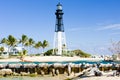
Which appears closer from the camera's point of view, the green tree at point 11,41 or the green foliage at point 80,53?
the green tree at point 11,41

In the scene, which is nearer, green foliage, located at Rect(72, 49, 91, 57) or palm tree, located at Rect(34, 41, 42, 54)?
palm tree, located at Rect(34, 41, 42, 54)

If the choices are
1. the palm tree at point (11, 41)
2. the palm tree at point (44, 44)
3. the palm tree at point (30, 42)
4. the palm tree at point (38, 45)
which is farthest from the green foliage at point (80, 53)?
the palm tree at point (11, 41)

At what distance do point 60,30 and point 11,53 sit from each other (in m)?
27.6

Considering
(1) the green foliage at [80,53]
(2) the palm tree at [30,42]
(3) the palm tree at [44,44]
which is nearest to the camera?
(2) the palm tree at [30,42]

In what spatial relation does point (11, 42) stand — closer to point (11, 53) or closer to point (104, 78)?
point (11, 53)

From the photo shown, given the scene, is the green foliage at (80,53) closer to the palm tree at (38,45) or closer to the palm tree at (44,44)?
the palm tree at (44,44)

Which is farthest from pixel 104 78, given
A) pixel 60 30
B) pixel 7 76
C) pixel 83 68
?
pixel 60 30

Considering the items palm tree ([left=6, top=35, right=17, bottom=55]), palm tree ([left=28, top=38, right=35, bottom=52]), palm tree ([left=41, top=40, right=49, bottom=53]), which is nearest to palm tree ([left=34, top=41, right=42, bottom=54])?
palm tree ([left=41, top=40, right=49, bottom=53])

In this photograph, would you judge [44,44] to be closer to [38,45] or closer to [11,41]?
[38,45]

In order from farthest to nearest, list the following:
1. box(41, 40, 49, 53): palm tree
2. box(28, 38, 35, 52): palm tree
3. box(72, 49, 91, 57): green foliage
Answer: box(72, 49, 91, 57): green foliage → box(41, 40, 49, 53): palm tree → box(28, 38, 35, 52): palm tree

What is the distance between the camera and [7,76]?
1549 inches

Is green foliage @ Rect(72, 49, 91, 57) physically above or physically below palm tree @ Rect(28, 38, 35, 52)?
below

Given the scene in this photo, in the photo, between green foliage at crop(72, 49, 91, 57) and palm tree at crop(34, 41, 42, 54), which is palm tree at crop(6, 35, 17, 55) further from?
green foliage at crop(72, 49, 91, 57)

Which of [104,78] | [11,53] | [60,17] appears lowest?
[104,78]
